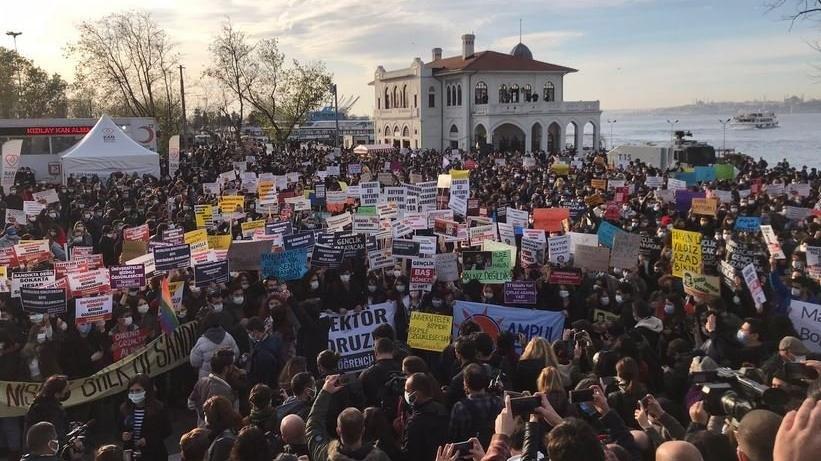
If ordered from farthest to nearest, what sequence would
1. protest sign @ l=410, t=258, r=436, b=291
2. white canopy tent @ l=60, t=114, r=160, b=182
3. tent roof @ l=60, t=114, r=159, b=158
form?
tent roof @ l=60, t=114, r=159, b=158 → white canopy tent @ l=60, t=114, r=160, b=182 → protest sign @ l=410, t=258, r=436, b=291

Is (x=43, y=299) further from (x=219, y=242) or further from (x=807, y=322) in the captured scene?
(x=807, y=322)

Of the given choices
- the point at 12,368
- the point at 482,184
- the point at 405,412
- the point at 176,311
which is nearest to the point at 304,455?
the point at 405,412

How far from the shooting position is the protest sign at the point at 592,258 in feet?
38.1

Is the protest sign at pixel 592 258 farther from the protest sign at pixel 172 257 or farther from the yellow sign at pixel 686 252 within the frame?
the protest sign at pixel 172 257

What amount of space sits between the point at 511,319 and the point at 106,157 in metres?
25.0

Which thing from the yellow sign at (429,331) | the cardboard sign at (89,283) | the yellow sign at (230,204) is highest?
A: the yellow sign at (230,204)

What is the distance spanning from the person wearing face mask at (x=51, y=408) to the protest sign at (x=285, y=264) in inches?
190

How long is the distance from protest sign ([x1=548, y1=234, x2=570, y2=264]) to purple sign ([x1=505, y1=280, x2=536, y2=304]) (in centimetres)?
220

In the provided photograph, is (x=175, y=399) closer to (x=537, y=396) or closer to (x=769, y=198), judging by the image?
(x=537, y=396)

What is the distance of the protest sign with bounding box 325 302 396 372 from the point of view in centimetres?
852

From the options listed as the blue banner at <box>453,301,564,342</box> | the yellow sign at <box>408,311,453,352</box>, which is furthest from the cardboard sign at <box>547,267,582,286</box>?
the yellow sign at <box>408,311,453,352</box>

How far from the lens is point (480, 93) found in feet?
201

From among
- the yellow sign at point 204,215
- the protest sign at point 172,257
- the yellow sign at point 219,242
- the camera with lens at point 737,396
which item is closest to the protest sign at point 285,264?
the protest sign at point 172,257

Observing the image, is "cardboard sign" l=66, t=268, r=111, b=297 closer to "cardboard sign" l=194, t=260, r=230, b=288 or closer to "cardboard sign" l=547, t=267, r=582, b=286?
"cardboard sign" l=194, t=260, r=230, b=288
